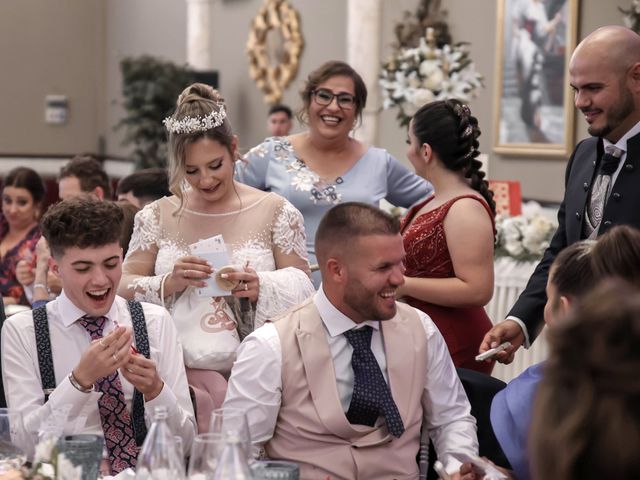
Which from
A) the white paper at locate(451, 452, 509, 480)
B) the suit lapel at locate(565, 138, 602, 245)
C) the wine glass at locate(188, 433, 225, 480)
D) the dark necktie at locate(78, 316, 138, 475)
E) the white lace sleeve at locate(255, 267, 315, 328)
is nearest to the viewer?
the wine glass at locate(188, 433, 225, 480)

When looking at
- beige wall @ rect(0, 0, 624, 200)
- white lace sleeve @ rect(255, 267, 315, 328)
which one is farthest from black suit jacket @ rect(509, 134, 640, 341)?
beige wall @ rect(0, 0, 624, 200)

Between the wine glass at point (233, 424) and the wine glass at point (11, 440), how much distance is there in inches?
17.0

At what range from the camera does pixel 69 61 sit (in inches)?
599

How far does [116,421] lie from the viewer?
284 cm

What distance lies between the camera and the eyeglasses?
4141mm

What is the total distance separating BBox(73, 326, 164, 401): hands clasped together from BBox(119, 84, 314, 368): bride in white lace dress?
69 cm

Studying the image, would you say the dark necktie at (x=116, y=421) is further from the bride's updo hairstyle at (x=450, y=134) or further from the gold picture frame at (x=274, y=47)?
the gold picture frame at (x=274, y=47)

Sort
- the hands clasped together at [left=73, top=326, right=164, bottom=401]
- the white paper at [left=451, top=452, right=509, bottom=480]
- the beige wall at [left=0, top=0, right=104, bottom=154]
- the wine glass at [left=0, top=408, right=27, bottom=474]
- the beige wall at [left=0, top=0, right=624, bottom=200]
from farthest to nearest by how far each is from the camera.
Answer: the beige wall at [left=0, top=0, right=104, bottom=154]
the beige wall at [left=0, top=0, right=624, bottom=200]
the hands clasped together at [left=73, top=326, right=164, bottom=401]
the white paper at [left=451, top=452, right=509, bottom=480]
the wine glass at [left=0, top=408, right=27, bottom=474]

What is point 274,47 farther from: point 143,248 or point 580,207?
point 580,207

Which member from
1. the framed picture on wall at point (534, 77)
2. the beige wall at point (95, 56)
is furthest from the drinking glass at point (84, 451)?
the beige wall at point (95, 56)

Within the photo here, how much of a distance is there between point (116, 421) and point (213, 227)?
823 mm

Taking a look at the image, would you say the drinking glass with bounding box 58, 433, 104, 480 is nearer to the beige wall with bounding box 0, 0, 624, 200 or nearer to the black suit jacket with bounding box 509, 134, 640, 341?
the black suit jacket with bounding box 509, 134, 640, 341

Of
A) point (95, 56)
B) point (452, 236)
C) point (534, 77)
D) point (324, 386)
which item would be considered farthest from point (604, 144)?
point (95, 56)

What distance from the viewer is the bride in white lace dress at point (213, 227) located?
3359 mm
